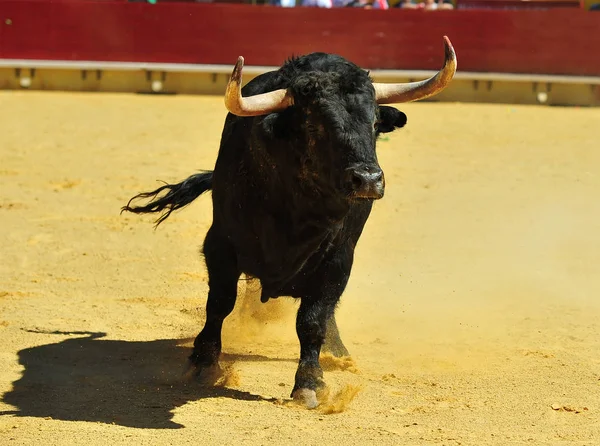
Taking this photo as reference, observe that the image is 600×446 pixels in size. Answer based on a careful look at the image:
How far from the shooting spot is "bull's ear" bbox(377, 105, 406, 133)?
15.4ft

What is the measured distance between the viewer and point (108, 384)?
479cm

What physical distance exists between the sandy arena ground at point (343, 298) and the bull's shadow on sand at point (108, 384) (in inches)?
0.6

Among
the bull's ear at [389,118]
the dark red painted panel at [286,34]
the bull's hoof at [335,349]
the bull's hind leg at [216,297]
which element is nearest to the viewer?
the bull's ear at [389,118]

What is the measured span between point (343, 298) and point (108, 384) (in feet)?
7.36

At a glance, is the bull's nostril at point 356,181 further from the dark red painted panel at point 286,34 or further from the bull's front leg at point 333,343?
the dark red painted panel at point 286,34

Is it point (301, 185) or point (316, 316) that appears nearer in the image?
point (301, 185)

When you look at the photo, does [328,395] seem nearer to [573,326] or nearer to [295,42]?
[573,326]

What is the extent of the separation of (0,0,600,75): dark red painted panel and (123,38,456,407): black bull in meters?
8.49

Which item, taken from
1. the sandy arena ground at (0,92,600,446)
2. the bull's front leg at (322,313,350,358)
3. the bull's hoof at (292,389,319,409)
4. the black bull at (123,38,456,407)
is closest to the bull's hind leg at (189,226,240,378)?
the black bull at (123,38,456,407)

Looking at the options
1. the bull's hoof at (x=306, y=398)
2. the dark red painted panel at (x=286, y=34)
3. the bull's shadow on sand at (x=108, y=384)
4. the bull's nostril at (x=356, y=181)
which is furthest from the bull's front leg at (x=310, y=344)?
the dark red painted panel at (x=286, y=34)

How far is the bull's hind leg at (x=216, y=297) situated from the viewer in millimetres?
4840

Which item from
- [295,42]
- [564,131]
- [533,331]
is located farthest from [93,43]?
[533,331]

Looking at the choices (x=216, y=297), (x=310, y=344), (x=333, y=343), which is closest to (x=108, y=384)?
(x=216, y=297)

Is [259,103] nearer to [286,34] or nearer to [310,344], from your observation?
[310,344]
